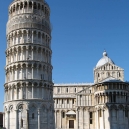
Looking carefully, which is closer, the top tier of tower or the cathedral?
the cathedral

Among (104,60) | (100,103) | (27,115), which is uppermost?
(104,60)

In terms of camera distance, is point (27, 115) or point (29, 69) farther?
point (29, 69)

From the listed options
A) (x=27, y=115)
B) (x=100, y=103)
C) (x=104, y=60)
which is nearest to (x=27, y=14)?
(x=27, y=115)

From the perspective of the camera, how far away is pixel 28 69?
45.4m

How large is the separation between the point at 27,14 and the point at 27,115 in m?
18.7

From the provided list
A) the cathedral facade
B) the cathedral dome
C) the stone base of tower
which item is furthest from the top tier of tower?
the cathedral dome

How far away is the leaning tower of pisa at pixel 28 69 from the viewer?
1725 inches

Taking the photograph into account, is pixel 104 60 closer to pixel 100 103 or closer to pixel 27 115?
pixel 100 103

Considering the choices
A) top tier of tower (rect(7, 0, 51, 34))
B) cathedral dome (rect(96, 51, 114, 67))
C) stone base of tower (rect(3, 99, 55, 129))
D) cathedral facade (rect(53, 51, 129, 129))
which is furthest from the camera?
cathedral dome (rect(96, 51, 114, 67))

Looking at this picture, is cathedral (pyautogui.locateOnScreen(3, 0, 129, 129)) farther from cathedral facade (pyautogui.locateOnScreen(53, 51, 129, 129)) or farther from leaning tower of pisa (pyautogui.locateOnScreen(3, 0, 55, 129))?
cathedral facade (pyautogui.locateOnScreen(53, 51, 129, 129))

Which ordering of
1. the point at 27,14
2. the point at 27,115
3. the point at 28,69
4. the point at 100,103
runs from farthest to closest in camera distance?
the point at 100,103
the point at 27,14
the point at 28,69
the point at 27,115

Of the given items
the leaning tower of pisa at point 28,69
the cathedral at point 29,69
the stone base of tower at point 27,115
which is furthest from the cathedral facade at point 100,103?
the stone base of tower at point 27,115

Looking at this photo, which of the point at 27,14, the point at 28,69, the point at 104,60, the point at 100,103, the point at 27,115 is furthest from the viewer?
the point at 104,60

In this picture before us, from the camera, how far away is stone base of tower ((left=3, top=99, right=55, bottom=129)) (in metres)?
43.0
